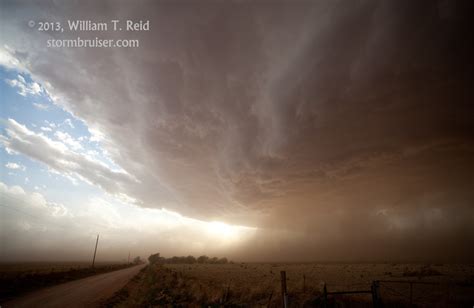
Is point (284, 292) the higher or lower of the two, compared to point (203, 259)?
higher

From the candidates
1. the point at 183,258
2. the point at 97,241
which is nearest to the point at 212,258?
the point at 183,258

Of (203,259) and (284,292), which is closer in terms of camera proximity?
(284,292)

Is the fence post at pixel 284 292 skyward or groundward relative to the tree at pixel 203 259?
skyward

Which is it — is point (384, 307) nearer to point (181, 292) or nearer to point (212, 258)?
point (181, 292)

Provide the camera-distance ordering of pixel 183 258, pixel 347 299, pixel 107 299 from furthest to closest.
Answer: pixel 183 258 < pixel 107 299 < pixel 347 299

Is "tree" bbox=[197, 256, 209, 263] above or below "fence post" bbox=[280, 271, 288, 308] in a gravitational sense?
below

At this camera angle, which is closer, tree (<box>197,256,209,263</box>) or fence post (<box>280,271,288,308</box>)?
fence post (<box>280,271,288,308</box>)

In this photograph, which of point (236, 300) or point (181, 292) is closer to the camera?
point (236, 300)

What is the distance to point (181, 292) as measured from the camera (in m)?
19.7

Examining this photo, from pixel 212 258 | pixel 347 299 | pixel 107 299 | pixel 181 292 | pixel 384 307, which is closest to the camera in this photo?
pixel 384 307

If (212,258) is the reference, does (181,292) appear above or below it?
above

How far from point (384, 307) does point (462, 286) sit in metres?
13.4

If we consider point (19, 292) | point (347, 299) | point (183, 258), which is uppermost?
point (347, 299)

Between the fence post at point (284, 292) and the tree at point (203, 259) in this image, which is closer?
the fence post at point (284, 292)
